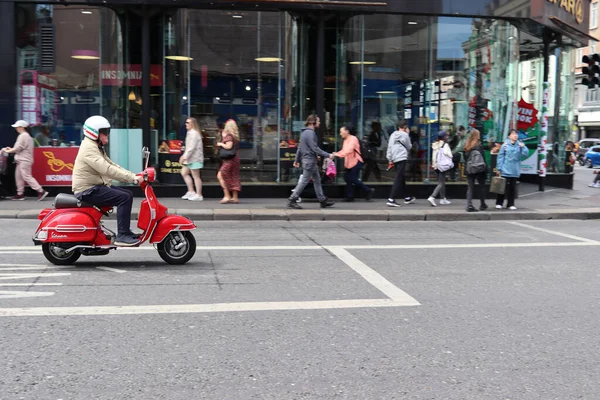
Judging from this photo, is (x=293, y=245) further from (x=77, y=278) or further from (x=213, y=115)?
(x=213, y=115)

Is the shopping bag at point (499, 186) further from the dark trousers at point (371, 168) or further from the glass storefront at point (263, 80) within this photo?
the dark trousers at point (371, 168)

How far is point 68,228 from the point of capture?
7238mm

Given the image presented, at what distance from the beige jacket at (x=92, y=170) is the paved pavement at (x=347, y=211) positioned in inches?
195

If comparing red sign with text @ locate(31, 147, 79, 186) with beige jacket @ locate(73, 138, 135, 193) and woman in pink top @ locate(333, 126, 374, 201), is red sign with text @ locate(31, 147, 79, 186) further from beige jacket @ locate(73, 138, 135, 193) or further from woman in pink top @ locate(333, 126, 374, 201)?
beige jacket @ locate(73, 138, 135, 193)

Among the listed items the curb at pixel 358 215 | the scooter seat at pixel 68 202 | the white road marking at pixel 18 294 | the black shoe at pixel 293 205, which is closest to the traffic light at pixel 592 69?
the curb at pixel 358 215

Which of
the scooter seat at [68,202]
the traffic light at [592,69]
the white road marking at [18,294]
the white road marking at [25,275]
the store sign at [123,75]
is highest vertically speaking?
the traffic light at [592,69]

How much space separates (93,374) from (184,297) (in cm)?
203

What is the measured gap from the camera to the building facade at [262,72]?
15.1 m

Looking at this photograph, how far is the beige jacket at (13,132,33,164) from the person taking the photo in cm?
1384

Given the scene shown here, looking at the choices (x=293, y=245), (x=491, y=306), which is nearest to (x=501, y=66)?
(x=293, y=245)

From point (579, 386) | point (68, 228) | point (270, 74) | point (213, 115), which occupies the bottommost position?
point (579, 386)

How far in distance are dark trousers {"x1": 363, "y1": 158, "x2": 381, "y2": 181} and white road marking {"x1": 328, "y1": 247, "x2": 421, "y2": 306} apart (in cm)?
720

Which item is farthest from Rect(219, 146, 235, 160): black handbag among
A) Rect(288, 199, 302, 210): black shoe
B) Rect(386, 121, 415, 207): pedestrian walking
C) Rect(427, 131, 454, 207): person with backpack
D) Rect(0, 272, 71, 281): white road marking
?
Rect(0, 272, 71, 281): white road marking

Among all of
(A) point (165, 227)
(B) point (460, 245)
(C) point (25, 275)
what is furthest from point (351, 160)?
(C) point (25, 275)
